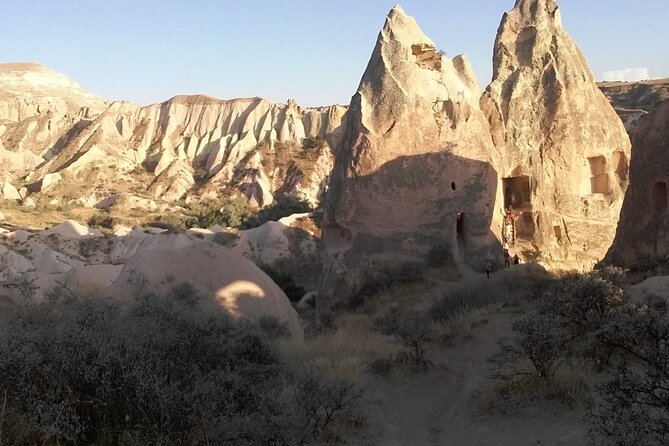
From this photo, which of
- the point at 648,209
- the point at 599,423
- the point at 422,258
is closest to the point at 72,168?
the point at 422,258

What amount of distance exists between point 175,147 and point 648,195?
53948mm

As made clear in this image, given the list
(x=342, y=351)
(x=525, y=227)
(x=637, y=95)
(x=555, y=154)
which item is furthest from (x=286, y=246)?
(x=637, y=95)

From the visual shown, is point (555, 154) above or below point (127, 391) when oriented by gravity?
above

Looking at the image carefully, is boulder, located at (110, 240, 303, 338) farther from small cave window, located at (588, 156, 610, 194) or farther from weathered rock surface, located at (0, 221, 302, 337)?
small cave window, located at (588, 156, 610, 194)

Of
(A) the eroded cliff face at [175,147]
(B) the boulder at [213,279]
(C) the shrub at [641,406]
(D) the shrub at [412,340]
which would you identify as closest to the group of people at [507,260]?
(D) the shrub at [412,340]

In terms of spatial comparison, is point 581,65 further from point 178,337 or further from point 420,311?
point 178,337

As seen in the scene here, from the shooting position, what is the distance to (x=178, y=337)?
498 centimetres

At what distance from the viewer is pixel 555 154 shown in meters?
15.9

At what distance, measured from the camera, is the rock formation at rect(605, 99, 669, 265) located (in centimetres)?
973

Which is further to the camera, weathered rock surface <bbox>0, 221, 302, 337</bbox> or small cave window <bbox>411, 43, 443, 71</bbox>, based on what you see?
small cave window <bbox>411, 43, 443, 71</bbox>

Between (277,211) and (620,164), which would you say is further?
(277,211)

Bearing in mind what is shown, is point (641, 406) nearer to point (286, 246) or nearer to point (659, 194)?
point (659, 194)

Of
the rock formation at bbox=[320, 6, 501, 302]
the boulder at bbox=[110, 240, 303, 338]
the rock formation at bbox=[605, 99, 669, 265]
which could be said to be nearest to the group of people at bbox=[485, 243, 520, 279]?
the rock formation at bbox=[320, 6, 501, 302]

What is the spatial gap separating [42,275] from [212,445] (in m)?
12.4
